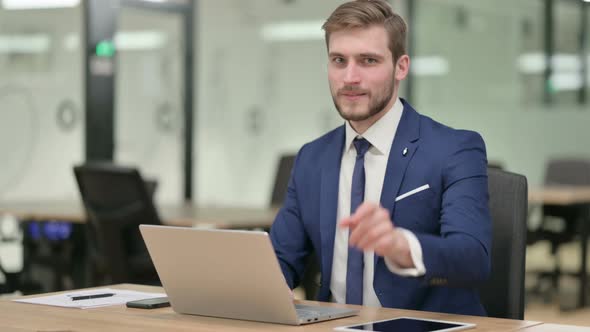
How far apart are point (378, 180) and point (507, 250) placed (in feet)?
1.17

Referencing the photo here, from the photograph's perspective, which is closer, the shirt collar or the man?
the man

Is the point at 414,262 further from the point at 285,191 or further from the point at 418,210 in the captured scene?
the point at 285,191

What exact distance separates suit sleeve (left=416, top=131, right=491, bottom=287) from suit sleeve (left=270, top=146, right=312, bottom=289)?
0.39 metres

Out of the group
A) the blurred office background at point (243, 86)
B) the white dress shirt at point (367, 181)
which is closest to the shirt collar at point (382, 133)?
the white dress shirt at point (367, 181)

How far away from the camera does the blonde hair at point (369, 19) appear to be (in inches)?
96.7

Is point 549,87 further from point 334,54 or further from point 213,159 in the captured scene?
point 334,54

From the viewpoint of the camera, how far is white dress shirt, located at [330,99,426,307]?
8.03ft

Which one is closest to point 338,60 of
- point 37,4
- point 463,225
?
point 463,225

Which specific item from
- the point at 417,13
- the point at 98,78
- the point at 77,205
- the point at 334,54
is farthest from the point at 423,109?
the point at 334,54

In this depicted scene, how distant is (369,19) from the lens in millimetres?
2455

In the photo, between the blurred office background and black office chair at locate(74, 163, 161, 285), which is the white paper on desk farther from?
the blurred office background

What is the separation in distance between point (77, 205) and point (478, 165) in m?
3.81

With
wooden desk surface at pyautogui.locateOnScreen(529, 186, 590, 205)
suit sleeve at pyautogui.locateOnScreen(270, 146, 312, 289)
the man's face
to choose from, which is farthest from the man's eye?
wooden desk surface at pyautogui.locateOnScreen(529, 186, 590, 205)

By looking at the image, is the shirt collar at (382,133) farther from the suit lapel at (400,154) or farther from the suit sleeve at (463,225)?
the suit sleeve at (463,225)
